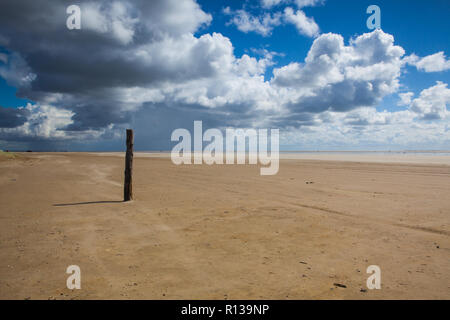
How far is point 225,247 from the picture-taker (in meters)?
7.13

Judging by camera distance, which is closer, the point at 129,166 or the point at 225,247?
the point at 225,247

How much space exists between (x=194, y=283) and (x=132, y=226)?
4745 millimetres

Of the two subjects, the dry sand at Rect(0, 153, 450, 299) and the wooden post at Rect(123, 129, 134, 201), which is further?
the wooden post at Rect(123, 129, 134, 201)

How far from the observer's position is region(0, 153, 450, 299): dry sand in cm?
500

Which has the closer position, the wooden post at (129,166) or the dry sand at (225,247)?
the dry sand at (225,247)

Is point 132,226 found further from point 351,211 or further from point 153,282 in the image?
point 351,211

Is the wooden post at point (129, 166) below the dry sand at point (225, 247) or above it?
above

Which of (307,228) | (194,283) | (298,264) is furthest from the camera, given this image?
(307,228)

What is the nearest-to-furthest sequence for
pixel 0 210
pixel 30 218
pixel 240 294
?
pixel 240 294, pixel 30 218, pixel 0 210

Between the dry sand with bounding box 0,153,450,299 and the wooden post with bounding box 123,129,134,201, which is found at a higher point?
the wooden post with bounding box 123,129,134,201

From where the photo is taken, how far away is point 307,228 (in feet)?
29.3

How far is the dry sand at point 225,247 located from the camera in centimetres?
500
